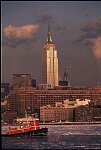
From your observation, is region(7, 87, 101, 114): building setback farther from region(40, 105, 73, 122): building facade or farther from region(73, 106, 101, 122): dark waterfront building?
region(73, 106, 101, 122): dark waterfront building

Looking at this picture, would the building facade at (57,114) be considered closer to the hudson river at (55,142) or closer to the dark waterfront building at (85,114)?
the dark waterfront building at (85,114)

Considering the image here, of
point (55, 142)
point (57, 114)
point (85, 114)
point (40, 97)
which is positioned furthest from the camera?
point (40, 97)

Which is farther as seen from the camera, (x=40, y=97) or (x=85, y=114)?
(x=40, y=97)

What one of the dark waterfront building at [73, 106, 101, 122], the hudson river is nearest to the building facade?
the dark waterfront building at [73, 106, 101, 122]

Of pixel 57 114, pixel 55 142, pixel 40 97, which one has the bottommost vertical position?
pixel 55 142

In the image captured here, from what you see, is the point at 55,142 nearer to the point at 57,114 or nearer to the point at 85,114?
the point at 85,114

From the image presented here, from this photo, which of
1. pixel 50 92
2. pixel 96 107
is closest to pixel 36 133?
pixel 96 107

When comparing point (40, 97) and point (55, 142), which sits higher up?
point (40, 97)

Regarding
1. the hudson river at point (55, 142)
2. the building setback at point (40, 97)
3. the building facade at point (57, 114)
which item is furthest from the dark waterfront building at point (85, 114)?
the hudson river at point (55, 142)

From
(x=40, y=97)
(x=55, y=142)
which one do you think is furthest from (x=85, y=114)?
(x=55, y=142)
